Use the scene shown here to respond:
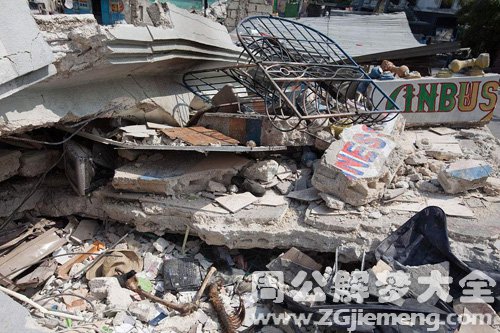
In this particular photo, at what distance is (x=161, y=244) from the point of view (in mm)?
4312

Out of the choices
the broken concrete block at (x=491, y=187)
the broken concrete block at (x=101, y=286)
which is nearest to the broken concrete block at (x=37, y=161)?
the broken concrete block at (x=101, y=286)

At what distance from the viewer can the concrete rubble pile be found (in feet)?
11.5

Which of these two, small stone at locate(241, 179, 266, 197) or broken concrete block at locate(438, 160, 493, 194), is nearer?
broken concrete block at locate(438, 160, 493, 194)

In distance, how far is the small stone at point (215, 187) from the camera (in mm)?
4374

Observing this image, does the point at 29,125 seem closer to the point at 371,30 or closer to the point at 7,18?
the point at 7,18

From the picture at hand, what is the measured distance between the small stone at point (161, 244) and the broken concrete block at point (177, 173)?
23.0 inches

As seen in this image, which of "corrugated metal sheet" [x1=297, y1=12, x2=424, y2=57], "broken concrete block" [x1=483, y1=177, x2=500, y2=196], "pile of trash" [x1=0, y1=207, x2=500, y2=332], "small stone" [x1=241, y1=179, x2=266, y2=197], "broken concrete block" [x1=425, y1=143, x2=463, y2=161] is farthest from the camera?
"corrugated metal sheet" [x1=297, y1=12, x2=424, y2=57]

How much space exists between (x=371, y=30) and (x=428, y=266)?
1162 centimetres

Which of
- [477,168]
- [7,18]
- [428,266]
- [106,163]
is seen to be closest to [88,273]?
A: [106,163]

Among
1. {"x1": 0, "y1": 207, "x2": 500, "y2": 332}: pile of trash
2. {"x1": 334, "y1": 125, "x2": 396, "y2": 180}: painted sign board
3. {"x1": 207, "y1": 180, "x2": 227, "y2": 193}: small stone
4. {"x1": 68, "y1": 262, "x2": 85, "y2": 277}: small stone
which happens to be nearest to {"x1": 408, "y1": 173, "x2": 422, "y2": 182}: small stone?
{"x1": 334, "y1": 125, "x2": 396, "y2": 180}: painted sign board

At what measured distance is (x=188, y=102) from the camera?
5.29 m

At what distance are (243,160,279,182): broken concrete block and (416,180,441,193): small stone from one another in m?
1.74

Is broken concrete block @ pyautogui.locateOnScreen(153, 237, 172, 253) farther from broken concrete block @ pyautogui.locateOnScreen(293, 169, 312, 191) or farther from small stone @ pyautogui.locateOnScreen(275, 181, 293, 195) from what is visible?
broken concrete block @ pyautogui.locateOnScreen(293, 169, 312, 191)

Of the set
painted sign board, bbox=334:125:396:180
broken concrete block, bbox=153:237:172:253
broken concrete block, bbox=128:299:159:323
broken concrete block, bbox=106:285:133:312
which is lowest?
broken concrete block, bbox=128:299:159:323
